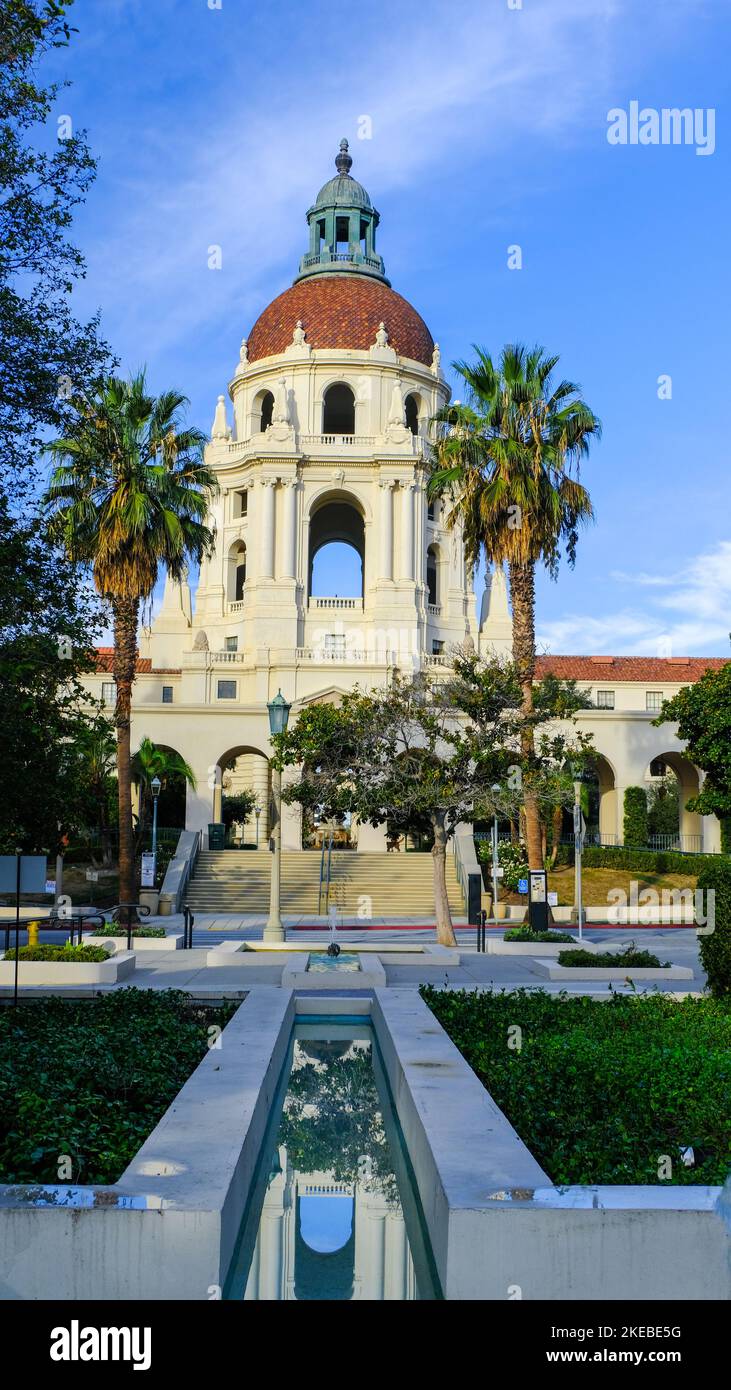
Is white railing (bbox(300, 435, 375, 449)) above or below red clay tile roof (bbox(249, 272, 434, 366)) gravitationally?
below

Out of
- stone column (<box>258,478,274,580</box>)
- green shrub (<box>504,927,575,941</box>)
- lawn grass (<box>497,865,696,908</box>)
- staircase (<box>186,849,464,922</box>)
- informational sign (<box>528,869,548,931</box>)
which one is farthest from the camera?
stone column (<box>258,478,274,580</box>)

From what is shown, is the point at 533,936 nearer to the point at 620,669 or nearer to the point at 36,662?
the point at 36,662

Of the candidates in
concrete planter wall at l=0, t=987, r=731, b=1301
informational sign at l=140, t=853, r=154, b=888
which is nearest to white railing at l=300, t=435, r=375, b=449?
informational sign at l=140, t=853, r=154, b=888

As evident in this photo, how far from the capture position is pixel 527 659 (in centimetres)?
3045

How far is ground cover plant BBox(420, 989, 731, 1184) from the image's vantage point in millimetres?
8234

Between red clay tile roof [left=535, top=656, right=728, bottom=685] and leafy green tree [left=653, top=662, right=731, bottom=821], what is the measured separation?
25358 millimetres

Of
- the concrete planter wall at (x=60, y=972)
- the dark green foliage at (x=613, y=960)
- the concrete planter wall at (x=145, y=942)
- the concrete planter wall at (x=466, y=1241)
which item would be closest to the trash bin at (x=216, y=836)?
the concrete planter wall at (x=145, y=942)

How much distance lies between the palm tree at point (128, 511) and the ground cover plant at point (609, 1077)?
17.2 m

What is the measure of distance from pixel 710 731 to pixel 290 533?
2689 centimetres

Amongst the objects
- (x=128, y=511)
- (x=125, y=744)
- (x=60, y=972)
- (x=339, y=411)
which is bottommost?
(x=60, y=972)

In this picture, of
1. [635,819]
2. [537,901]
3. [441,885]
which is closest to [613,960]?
[441,885]

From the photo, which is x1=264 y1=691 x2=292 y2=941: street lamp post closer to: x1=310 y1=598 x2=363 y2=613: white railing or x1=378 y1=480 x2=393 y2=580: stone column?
x1=310 y1=598 x2=363 y2=613: white railing
